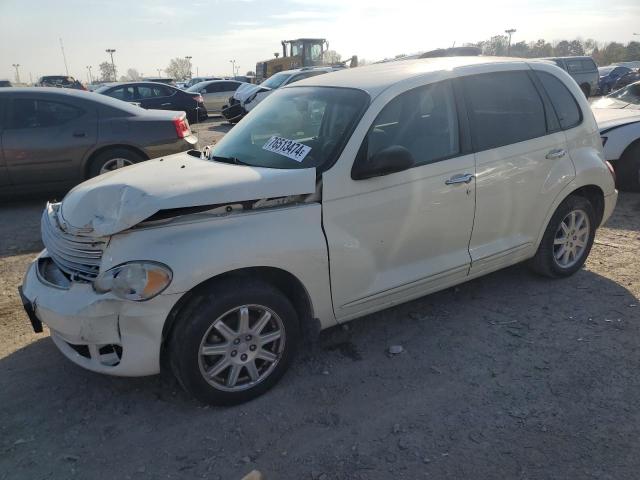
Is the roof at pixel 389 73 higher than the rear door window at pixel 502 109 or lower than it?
higher

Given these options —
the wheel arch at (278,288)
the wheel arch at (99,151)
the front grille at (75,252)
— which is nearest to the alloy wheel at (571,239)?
the wheel arch at (278,288)

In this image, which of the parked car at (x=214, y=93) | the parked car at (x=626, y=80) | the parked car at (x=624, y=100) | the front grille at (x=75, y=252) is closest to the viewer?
the front grille at (x=75, y=252)

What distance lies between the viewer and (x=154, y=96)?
16672 millimetres

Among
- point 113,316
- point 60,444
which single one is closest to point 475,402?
point 113,316

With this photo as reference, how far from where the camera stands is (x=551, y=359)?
3.29m

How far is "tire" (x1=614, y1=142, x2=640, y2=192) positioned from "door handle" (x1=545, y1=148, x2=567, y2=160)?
139 inches

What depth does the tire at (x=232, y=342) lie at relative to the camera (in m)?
2.68

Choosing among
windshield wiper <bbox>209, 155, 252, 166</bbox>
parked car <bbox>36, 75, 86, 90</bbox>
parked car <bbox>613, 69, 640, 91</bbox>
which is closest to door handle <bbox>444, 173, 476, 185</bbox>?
windshield wiper <bbox>209, 155, 252, 166</bbox>

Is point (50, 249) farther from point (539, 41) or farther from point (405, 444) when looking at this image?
point (539, 41)

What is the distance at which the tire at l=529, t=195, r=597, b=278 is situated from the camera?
418 centimetres

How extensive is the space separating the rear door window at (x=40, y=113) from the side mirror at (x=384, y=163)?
5.18m

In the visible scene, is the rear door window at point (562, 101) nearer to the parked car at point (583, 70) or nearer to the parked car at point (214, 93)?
the parked car at point (214, 93)

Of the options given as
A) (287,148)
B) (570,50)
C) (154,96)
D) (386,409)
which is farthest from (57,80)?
(570,50)

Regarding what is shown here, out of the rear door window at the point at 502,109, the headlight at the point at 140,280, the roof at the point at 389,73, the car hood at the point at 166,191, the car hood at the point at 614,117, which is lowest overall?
the headlight at the point at 140,280
